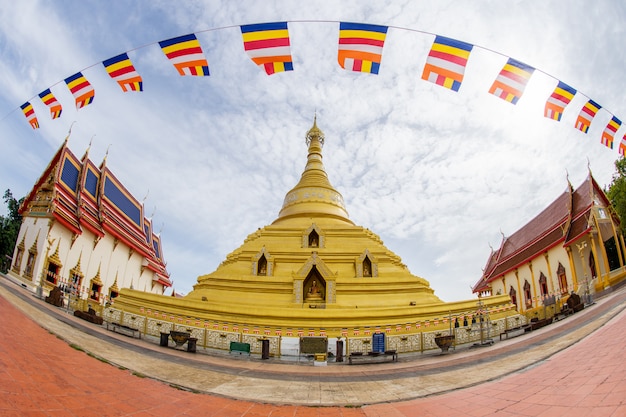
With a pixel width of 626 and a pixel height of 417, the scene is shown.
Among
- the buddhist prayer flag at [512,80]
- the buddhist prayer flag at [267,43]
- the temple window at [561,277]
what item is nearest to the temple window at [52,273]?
the buddhist prayer flag at [267,43]

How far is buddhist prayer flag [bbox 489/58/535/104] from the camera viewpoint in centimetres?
998

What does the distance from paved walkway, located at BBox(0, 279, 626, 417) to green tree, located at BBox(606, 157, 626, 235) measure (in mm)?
21297

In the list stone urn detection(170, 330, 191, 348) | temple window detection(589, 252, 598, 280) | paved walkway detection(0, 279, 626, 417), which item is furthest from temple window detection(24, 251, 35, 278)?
temple window detection(589, 252, 598, 280)

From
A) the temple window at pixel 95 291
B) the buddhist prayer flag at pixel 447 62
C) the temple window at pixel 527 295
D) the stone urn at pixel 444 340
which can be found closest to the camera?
the buddhist prayer flag at pixel 447 62

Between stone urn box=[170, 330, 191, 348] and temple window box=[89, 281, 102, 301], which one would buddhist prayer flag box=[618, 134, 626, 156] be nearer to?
stone urn box=[170, 330, 191, 348]

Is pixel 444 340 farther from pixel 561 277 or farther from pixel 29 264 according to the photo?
pixel 29 264

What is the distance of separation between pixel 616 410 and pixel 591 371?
2.19m

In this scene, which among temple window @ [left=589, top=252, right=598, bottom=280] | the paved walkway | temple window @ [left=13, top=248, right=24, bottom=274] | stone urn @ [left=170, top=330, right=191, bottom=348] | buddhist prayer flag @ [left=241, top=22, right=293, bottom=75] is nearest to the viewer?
the paved walkway

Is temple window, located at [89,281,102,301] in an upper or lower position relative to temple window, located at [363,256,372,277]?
lower

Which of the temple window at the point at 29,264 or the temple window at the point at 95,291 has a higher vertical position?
the temple window at the point at 29,264

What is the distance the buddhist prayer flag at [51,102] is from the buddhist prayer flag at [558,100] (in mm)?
17754

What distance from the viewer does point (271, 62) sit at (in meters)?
9.91

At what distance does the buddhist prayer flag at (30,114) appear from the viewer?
44.8 ft

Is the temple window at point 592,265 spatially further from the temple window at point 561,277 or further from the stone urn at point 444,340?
the stone urn at point 444,340
